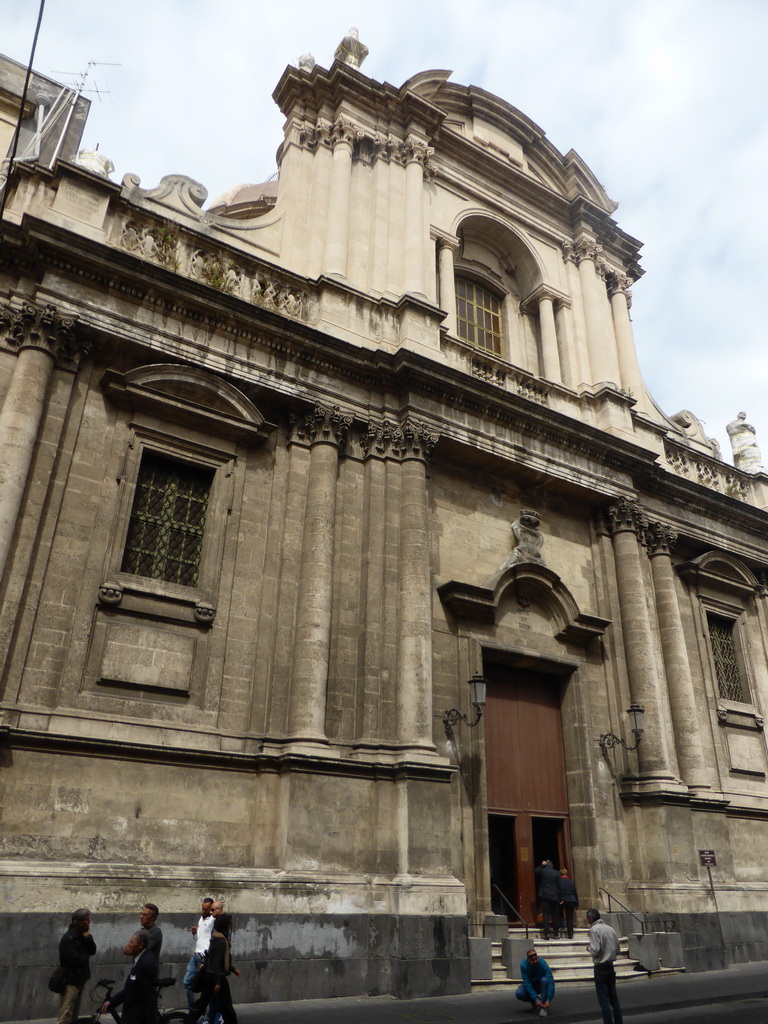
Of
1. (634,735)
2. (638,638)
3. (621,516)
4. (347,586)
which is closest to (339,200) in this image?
(347,586)

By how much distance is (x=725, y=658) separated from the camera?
18953 millimetres

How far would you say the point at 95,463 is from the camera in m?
12.1

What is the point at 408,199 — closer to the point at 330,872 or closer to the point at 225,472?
the point at 225,472

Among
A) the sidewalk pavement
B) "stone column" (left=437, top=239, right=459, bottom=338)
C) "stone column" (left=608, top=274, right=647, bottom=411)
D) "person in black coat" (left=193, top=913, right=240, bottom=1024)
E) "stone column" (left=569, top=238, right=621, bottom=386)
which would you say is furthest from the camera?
"stone column" (left=608, top=274, right=647, bottom=411)

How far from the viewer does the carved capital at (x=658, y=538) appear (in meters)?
18.0

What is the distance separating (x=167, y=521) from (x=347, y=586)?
3.14 metres

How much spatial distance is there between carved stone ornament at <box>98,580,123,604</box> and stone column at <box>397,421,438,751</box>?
4.54m

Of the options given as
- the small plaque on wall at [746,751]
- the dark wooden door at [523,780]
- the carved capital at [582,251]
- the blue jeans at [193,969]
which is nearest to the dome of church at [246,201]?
the carved capital at [582,251]

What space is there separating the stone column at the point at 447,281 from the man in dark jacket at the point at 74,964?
13536mm

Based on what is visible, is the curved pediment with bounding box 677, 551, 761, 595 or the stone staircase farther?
the curved pediment with bounding box 677, 551, 761, 595

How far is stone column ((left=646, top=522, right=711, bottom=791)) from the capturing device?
15.9 metres

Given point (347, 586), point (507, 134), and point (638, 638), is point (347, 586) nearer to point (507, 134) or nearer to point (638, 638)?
point (638, 638)

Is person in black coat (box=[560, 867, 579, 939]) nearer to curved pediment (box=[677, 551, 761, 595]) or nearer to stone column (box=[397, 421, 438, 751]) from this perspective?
stone column (box=[397, 421, 438, 751])

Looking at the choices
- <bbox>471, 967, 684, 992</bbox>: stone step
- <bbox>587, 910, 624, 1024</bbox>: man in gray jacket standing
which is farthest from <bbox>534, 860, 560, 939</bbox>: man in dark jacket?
<bbox>587, 910, 624, 1024</bbox>: man in gray jacket standing
